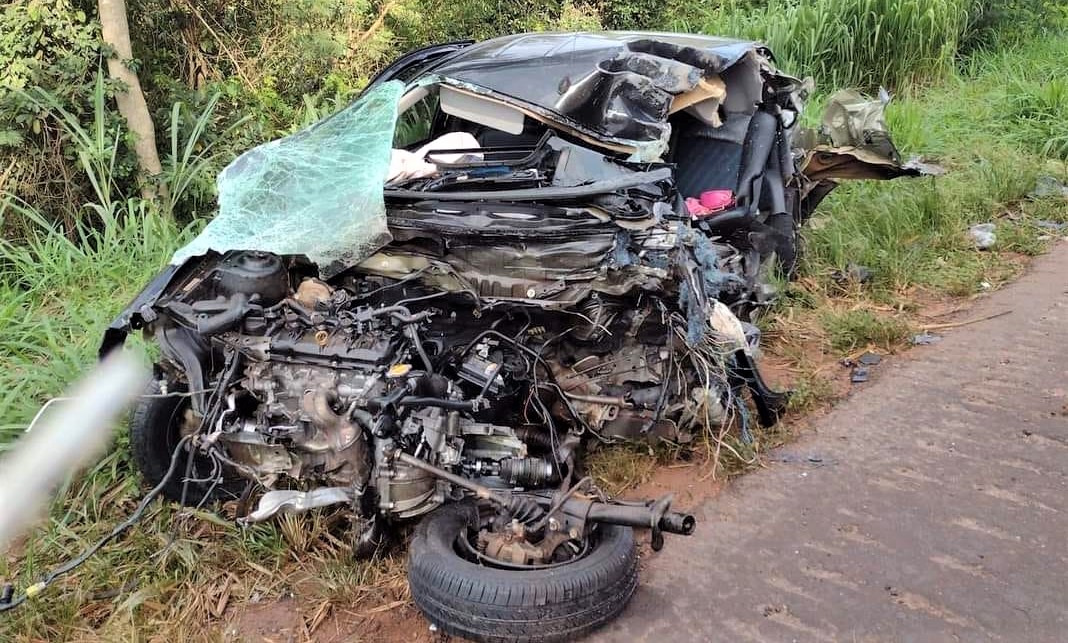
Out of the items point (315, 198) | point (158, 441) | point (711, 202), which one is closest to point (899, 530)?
point (711, 202)

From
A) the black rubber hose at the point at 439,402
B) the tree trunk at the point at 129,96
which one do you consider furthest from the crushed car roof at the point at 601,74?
the tree trunk at the point at 129,96

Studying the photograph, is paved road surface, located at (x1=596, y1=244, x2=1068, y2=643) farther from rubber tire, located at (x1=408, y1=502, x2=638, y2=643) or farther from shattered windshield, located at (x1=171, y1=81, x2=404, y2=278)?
shattered windshield, located at (x1=171, y1=81, x2=404, y2=278)

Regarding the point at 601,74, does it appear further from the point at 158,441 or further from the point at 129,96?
the point at 129,96

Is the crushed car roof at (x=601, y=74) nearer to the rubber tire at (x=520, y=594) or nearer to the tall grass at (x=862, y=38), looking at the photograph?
the rubber tire at (x=520, y=594)

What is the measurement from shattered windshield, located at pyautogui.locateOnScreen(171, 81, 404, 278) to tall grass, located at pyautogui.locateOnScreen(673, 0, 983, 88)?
564cm

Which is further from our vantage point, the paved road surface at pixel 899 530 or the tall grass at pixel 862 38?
the tall grass at pixel 862 38

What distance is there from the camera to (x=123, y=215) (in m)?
5.07

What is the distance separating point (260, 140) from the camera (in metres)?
5.70

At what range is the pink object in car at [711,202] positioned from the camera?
400 cm

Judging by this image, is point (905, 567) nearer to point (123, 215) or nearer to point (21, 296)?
point (21, 296)

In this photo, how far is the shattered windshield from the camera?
284 centimetres

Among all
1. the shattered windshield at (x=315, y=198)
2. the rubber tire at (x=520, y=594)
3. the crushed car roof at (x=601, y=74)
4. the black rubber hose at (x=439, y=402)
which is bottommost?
the rubber tire at (x=520, y=594)

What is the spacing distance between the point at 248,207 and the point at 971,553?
2.84 meters

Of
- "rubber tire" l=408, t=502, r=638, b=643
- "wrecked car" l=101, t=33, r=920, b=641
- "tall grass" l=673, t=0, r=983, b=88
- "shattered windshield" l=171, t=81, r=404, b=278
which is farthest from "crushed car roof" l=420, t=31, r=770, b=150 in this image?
"tall grass" l=673, t=0, r=983, b=88
